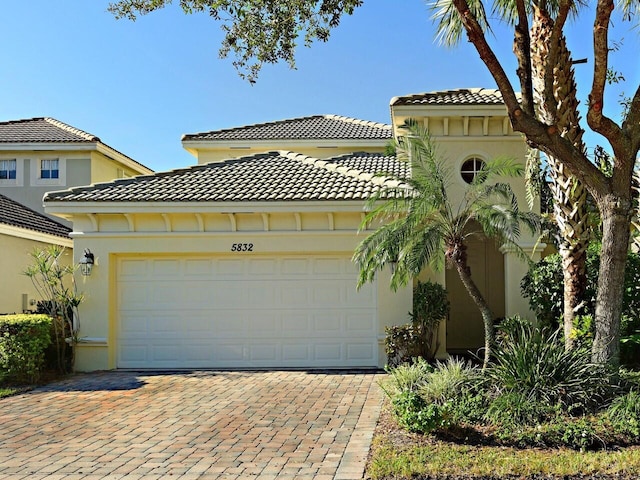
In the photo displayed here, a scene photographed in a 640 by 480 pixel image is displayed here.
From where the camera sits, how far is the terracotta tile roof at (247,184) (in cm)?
1401

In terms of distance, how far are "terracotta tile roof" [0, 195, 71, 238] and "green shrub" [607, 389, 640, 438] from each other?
51.4 ft

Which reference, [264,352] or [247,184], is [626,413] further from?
[247,184]

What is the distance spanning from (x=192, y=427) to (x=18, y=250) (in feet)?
40.0

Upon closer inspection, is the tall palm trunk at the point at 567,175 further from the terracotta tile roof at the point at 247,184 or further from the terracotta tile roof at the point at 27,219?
the terracotta tile roof at the point at 27,219

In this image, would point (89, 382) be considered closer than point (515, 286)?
Yes

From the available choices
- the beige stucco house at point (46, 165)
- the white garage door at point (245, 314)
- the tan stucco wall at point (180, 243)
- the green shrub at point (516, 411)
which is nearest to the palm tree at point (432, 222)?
the green shrub at point (516, 411)

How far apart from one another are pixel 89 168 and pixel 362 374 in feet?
48.0

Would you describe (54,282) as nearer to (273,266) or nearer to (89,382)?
(89,382)

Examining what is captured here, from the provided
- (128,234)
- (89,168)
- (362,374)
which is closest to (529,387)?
(362,374)

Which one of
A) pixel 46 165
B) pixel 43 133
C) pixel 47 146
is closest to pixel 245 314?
pixel 47 146

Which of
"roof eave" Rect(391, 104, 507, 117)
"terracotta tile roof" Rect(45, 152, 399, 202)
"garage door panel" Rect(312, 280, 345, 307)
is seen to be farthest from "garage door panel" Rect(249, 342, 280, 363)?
"roof eave" Rect(391, 104, 507, 117)

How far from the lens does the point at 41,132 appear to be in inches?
969

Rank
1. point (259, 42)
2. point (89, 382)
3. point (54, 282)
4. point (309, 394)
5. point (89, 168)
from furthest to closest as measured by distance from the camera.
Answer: point (89, 168) < point (54, 282) < point (89, 382) < point (309, 394) < point (259, 42)

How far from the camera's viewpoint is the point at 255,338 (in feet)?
46.5
